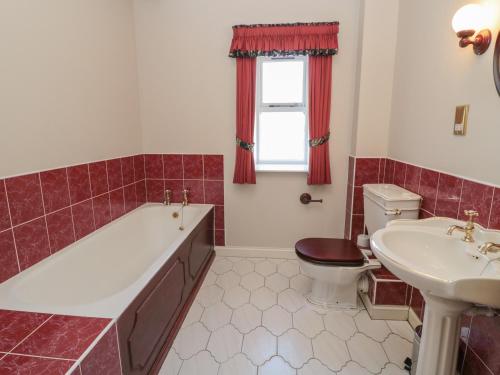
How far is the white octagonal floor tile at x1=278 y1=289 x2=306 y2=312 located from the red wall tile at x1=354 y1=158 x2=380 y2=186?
3.51ft

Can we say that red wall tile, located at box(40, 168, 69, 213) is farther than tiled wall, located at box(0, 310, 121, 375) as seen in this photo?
Yes

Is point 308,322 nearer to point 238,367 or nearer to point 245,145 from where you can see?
point 238,367

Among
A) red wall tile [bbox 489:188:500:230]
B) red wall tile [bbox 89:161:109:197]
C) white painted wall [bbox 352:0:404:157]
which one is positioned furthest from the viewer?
white painted wall [bbox 352:0:404:157]

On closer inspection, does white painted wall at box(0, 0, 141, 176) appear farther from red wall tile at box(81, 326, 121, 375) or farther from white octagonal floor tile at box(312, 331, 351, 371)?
white octagonal floor tile at box(312, 331, 351, 371)

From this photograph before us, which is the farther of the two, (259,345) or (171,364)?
(259,345)

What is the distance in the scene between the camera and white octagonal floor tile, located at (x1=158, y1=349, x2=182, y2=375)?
4.92 ft

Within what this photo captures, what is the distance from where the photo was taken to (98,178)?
6.91 ft

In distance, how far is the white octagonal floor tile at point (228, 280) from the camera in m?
2.35

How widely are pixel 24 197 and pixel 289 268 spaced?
6.78ft

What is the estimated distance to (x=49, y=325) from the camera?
1.07m

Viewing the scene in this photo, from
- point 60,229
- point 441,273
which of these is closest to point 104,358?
point 60,229

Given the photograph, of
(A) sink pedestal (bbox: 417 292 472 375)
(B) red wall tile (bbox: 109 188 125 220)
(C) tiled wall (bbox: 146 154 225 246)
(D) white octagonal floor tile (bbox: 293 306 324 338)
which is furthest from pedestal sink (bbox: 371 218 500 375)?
(B) red wall tile (bbox: 109 188 125 220)

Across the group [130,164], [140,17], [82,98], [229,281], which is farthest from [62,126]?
[229,281]

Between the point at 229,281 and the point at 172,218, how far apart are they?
81 centimetres
